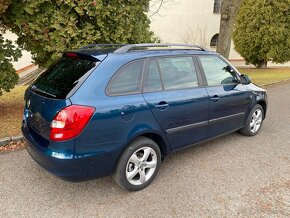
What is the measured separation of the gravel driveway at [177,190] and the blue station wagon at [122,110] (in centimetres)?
29

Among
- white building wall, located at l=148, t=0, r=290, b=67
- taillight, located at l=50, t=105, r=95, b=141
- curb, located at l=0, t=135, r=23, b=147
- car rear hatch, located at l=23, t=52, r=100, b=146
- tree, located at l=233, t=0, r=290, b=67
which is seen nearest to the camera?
taillight, located at l=50, t=105, r=95, b=141

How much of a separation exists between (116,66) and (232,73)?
2304 mm

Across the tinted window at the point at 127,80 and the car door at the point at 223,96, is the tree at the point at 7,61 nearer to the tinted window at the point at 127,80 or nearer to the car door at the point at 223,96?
the tinted window at the point at 127,80

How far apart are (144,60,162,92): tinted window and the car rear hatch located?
64cm

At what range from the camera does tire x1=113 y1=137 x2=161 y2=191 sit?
3221 mm

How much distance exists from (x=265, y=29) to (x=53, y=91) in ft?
50.4

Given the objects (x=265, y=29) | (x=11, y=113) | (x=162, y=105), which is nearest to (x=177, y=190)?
(x=162, y=105)

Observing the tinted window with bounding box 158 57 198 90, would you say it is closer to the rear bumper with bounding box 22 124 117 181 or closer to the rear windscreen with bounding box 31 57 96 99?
the rear windscreen with bounding box 31 57 96 99

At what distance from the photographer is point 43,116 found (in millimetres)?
3049

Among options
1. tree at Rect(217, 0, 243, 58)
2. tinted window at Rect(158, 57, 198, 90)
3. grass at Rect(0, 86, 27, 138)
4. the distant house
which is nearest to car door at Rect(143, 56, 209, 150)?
tinted window at Rect(158, 57, 198, 90)

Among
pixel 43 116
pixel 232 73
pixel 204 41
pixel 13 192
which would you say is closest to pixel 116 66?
pixel 43 116

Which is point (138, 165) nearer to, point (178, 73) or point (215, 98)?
point (178, 73)

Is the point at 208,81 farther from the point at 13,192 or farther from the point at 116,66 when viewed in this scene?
the point at 13,192

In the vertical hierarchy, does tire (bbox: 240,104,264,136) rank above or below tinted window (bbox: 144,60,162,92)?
below
